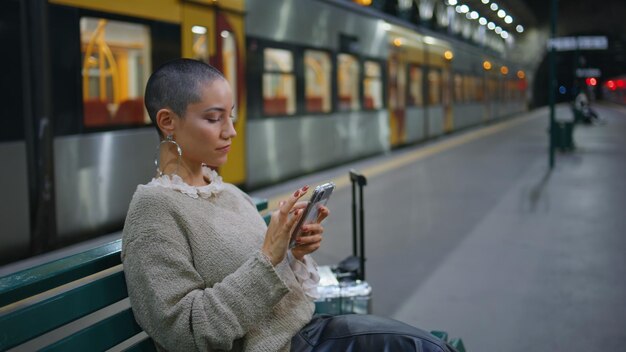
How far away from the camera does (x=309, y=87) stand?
11.8 m

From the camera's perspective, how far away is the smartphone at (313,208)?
1890 millimetres

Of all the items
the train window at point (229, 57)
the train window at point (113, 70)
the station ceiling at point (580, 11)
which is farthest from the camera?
the station ceiling at point (580, 11)

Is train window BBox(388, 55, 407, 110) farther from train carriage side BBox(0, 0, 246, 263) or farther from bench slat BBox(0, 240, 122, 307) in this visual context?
bench slat BBox(0, 240, 122, 307)

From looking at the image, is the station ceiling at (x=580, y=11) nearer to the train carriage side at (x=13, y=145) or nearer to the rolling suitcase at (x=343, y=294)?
the train carriage side at (x=13, y=145)

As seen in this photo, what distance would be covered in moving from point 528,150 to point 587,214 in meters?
9.31

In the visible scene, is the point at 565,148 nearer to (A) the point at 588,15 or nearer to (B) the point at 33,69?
(B) the point at 33,69

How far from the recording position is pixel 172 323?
174cm

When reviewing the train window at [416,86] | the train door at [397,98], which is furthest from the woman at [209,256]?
the train window at [416,86]

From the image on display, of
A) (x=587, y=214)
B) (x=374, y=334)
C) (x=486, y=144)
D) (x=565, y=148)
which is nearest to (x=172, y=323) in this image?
(x=374, y=334)

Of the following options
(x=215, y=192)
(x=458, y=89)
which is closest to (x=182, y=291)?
(x=215, y=192)

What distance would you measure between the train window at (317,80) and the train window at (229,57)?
7.43 feet

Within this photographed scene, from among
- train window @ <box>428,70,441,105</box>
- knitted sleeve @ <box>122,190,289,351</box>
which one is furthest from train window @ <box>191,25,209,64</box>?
train window @ <box>428,70,441,105</box>

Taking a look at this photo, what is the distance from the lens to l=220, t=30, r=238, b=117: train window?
897cm

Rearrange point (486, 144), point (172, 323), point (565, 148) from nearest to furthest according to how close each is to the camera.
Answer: point (172, 323)
point (565, 148)
point (486, 144)
